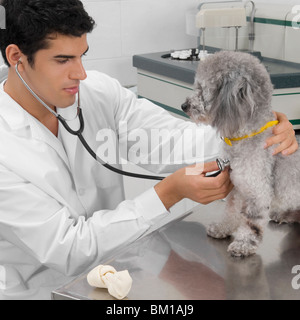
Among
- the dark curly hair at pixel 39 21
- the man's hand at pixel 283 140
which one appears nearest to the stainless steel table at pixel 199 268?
the man's hand at pixel 283 140

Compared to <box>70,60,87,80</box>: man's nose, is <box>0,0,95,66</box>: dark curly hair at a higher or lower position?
higher

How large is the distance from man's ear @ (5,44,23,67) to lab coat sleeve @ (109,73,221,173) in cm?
49

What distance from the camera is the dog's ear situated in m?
1.27

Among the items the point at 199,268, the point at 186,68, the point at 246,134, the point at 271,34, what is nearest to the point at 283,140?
the point at 246,134

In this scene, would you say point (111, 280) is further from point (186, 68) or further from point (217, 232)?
point (186, 68)

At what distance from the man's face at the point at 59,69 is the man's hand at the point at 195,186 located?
14.6 inches

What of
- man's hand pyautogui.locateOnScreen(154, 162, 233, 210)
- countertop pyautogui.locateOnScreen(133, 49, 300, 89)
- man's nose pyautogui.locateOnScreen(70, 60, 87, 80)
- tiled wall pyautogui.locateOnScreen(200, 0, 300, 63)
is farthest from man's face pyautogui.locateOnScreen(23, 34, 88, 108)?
tiled wall pyautogui.locateOnScreen(200, 0, 300, 63)

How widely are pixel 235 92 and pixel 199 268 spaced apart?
0.45 m

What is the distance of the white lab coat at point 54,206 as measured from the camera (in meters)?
1.33

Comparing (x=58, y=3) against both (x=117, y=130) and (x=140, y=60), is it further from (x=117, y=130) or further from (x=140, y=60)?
(x=140, y=60)

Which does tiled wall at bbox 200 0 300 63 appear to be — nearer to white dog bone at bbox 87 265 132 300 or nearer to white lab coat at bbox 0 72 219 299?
white lab coat at bbox 0 72 219 299

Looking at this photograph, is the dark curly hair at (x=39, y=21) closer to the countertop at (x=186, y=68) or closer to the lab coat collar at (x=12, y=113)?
the lab coat collar at (x=12, y=113)

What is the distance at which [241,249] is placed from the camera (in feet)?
4.31
